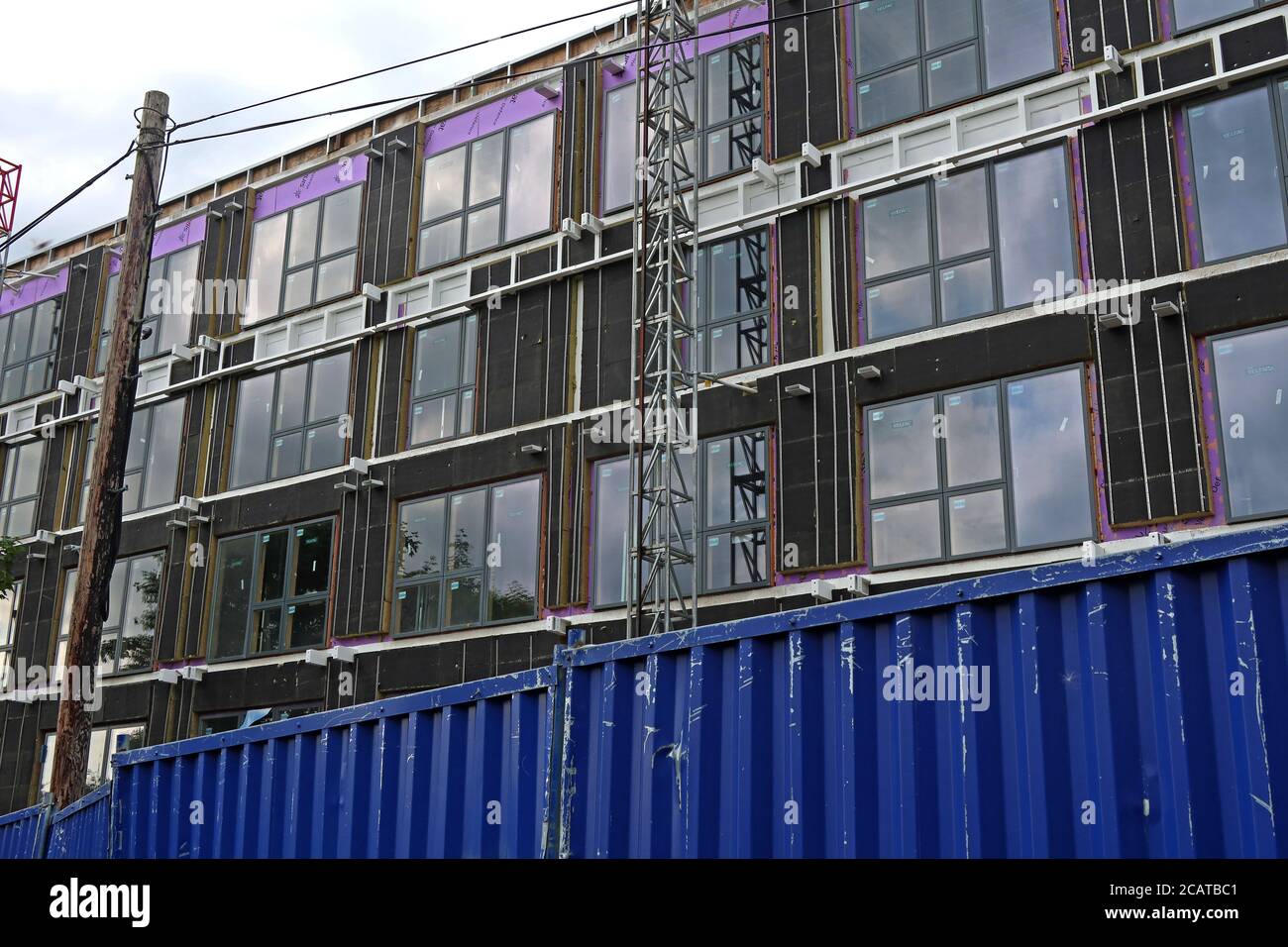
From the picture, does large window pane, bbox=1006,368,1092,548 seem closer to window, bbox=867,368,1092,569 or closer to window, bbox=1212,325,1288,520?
window, bbox=867,368,1092,569

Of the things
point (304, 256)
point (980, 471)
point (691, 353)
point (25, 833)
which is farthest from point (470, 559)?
point (25, 833)

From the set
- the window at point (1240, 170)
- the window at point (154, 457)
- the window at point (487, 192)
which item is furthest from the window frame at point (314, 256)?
the window at point (1240, 170)

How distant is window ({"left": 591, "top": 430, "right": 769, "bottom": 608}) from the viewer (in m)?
20.2

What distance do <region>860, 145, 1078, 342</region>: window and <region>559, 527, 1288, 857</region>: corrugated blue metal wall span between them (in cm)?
1250

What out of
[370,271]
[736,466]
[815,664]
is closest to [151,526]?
[370,271]

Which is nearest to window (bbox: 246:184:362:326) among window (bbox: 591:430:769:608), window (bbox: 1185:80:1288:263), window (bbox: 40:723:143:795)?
window (bbox: 591:430:769:608)

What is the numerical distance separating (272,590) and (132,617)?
4334 mm

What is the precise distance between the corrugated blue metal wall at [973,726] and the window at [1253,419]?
10849 mm

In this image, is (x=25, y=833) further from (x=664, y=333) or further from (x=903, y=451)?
(x=903, y=451)

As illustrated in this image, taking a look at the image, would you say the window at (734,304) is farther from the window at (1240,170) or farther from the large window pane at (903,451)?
the window at (1240,170)

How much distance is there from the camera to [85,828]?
41.8 feet

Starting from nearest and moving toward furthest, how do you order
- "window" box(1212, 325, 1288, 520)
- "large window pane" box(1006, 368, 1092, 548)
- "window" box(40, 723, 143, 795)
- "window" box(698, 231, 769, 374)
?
1. "window" box(1212, 325, 1288, 520)
2. "large window pane" box(1006, 368, 1092, 548)
3. "window" box(698, 231, 769, 374)
4. "window" box(40, 723, 143, 795)

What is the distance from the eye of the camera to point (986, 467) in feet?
60.2

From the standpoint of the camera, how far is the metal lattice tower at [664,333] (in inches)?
761
